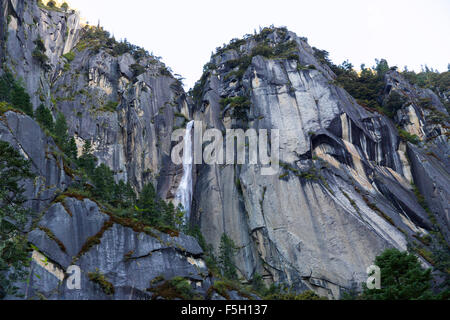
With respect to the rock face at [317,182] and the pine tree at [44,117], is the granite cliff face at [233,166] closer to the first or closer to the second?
the rock face at [317,182]

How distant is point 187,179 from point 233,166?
20.3 feet

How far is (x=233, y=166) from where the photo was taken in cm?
4806

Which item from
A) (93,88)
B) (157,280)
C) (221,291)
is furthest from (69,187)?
(93,88)

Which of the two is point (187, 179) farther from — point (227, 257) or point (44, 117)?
point (44, 117)

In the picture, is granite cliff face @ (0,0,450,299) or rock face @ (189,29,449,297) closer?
granite cliff face @ (0,0,450,299)

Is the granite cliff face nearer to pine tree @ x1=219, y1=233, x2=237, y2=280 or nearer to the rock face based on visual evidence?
the rock face

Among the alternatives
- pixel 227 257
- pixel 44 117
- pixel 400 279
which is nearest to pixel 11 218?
pixel 44 117

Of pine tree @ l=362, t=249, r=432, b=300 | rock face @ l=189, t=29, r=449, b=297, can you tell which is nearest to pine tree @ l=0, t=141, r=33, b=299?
pine tree @ l=362, t=249, r=432, b=300

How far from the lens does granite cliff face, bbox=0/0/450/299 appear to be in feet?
97.2

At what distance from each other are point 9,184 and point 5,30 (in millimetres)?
24031

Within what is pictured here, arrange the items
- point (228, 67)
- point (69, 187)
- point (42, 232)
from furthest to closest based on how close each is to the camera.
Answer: point (228, 67) → point (69, 187) → point (42, 232)

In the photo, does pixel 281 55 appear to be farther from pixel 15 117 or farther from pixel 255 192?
pixel 15 117

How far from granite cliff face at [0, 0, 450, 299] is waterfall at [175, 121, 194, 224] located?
94 cm

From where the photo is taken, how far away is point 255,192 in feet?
142
